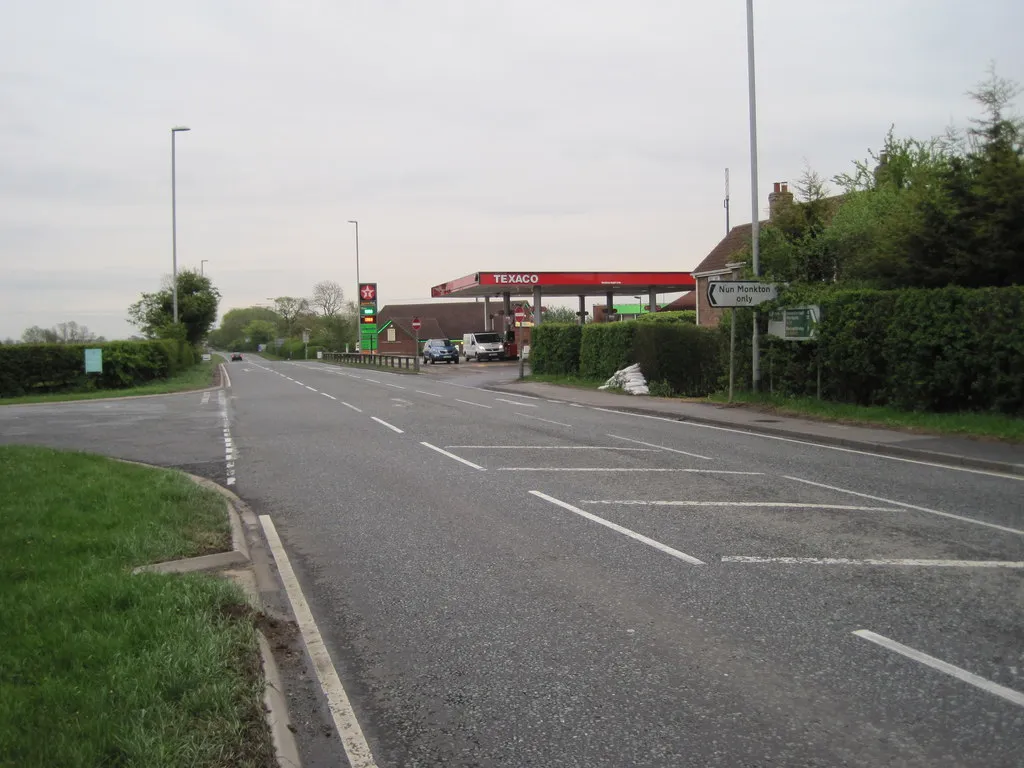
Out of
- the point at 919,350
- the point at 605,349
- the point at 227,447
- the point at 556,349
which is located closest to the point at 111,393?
the point at 556,349

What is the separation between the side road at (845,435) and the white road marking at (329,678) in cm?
968

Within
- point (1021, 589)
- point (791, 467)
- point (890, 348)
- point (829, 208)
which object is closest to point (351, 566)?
point (1021, 589)

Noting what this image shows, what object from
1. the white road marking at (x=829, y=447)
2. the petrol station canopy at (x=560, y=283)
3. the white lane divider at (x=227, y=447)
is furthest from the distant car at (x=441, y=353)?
the white road marking at (x=829, y=447)

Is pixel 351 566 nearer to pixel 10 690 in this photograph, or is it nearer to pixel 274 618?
pixel 274 618

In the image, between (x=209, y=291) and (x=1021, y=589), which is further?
(x=209, y=291)

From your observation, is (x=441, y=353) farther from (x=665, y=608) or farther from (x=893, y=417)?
(x=665, y=608)

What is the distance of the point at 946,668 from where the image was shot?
15.0 ft

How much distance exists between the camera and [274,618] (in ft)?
18.7

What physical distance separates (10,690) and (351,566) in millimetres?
3255

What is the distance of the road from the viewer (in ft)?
13.0

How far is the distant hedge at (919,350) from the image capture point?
14.3 m

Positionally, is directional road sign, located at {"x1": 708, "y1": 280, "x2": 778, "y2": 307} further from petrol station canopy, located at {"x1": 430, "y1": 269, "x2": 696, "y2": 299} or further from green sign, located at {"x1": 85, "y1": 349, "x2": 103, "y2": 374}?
petrol station canopy, located at {"x1": 430, "y1": 269, "x2": 696, "y2": 299}

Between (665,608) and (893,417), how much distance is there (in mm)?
12220

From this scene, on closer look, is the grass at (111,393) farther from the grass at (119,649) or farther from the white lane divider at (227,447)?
the grass at (119,649)
